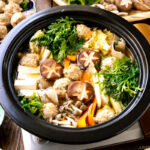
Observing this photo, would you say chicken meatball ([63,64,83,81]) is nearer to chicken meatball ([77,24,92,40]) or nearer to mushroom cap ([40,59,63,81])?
mushroom cap ([40,59,63,81])

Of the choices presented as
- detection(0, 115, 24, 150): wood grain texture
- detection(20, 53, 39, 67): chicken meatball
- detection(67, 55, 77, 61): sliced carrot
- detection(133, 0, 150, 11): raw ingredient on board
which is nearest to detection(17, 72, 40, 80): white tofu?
detection(20, 53, 39, 67): chicken meatball

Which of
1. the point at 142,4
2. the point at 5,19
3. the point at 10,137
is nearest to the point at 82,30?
the point at 142,4

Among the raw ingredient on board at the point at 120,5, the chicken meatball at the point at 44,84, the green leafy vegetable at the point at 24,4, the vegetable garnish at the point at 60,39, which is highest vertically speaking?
the raw ingredient on board at the point at 120,5

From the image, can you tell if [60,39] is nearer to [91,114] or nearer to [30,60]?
[30,60]

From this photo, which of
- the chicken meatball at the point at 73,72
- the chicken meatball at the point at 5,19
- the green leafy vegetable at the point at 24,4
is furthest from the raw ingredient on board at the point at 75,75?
the green leafy vegetable at the point at 24,4

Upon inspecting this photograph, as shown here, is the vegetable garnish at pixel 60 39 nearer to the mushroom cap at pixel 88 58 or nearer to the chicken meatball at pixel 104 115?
the mushroom cap at pixel 88 58

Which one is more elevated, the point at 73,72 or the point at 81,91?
the point at 73,72

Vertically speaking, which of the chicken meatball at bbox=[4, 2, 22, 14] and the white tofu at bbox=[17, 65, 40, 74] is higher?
the chicken meatball at bbox=[4, 2, 22, 14]
